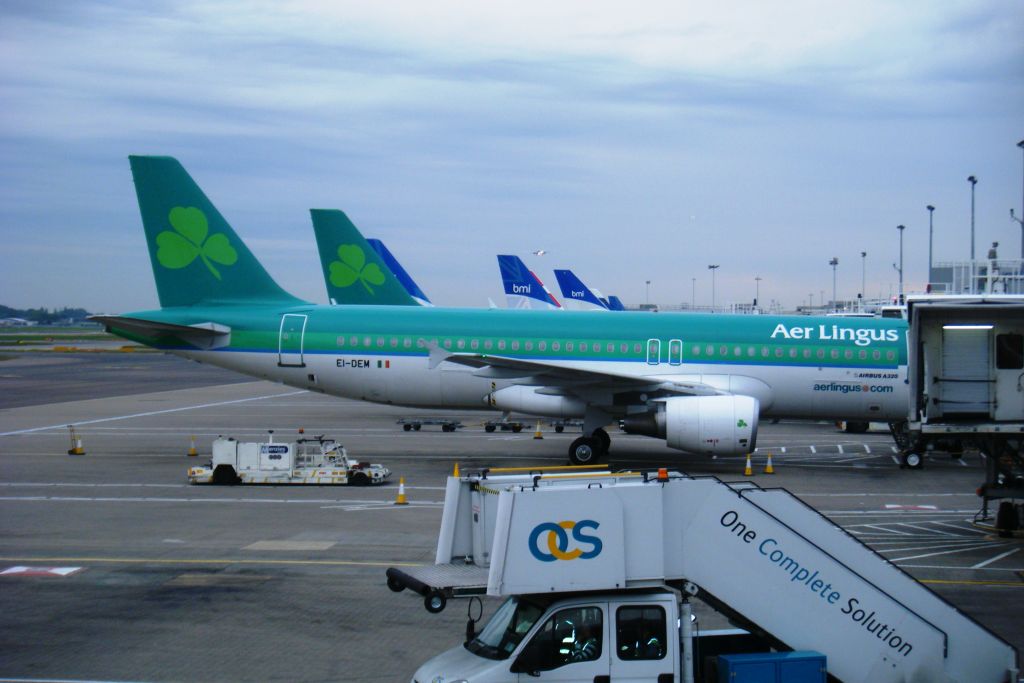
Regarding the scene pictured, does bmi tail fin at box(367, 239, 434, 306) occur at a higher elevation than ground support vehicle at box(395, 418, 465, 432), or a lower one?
higher

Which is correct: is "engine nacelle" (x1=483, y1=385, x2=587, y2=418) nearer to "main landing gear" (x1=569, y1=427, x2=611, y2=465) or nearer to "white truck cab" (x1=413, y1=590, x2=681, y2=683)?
"main landing gear" (x1=569, y1=427, x2=611, y2=465)

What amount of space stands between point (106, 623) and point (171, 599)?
133 cm

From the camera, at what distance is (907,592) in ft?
34.3

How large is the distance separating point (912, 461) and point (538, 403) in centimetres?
1091

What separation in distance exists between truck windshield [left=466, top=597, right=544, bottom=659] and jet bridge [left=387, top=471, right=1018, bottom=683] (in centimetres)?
45

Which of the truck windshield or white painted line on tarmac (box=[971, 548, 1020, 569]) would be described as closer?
the truck windshield

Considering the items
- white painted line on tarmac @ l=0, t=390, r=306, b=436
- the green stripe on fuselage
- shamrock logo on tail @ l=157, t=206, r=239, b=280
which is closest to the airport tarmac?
white painted line on tarmac @ l=0, t=390, r=306, b=436

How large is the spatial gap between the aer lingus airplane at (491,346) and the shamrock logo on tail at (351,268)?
11.5m

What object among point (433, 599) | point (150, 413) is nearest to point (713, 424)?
point (433, 599)

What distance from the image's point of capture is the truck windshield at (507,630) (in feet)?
31.1

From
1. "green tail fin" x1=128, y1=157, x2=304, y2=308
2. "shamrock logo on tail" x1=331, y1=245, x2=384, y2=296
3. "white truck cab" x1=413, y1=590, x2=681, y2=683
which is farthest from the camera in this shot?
"shamrock logo on tail" x1=331, y1=245, x2=384, y2=296

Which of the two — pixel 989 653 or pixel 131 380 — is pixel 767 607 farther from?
pixel 131 380

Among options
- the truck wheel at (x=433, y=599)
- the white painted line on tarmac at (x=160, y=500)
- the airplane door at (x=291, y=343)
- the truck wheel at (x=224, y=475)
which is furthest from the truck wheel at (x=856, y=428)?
the truck wheel at (x=433, y=599)

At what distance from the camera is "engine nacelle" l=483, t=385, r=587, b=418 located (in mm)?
29312
